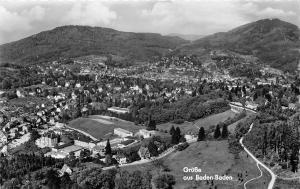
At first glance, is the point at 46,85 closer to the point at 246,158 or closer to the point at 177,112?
the point at 177,112

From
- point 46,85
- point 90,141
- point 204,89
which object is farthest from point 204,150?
point 46,85

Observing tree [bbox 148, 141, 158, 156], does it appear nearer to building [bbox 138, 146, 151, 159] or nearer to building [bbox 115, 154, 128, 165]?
building [bbox 138, 146, 151, 159]

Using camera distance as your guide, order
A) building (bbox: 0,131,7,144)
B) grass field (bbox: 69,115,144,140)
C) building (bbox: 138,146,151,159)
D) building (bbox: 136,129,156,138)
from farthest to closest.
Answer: grass field (bbox: 69,115,144,140) < building (bbox: 0,131,7,144) < building (bbox: 136,129,156,138) < building (bbox: 138,146,151,159)

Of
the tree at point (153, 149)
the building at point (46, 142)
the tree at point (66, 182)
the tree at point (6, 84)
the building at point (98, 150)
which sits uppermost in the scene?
the tree at point (6, 84)

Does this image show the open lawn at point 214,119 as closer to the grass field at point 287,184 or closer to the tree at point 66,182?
the grass field at point 287,184

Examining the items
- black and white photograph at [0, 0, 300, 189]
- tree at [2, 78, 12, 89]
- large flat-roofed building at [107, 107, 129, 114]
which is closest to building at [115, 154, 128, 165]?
black and white photograph at [0, 0, 300, 189]

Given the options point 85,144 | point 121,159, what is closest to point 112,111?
point 85,144

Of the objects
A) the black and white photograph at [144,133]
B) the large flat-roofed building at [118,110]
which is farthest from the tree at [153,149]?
the large flat-roofed building at [118,110]
